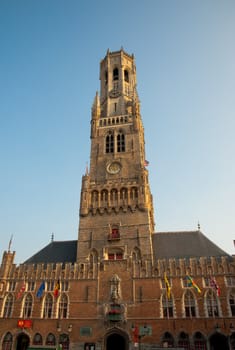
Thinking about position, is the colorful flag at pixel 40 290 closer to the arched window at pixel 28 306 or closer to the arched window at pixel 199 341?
the arched window at pixel 28 306

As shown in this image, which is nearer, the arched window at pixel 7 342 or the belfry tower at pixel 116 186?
the arched window at pixel 7 342

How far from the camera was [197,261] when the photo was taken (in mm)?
30328

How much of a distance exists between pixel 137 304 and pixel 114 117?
27582 millimetres

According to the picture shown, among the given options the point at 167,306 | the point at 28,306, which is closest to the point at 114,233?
the point at 167,306

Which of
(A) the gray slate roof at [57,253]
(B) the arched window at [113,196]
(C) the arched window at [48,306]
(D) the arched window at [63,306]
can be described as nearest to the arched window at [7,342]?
(C) the arched window at [48,306]

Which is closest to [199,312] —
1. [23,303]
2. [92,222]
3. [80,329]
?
[80,329]

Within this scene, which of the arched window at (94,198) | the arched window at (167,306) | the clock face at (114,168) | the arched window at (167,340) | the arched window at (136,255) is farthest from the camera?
the clock face at (114,168)

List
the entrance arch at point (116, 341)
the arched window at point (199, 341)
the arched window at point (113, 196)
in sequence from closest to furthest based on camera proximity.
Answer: the arched window at point (199, 341)
the entrance arch at point (116, 341)
the arched window at point (113, 196)

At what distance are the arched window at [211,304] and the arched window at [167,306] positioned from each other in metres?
3.68

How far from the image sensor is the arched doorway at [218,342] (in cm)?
2675

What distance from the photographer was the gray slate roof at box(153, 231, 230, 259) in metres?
32.3

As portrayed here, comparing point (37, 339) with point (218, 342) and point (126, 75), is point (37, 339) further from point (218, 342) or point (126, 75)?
point (126, 75)

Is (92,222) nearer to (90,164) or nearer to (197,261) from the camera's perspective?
(90,164)

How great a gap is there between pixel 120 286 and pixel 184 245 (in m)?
9.49
